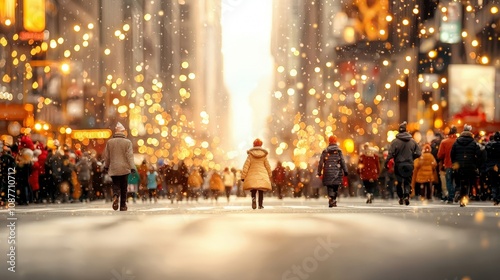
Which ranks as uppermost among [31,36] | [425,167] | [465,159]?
[31,36]

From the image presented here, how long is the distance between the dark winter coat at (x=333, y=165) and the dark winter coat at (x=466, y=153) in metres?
2.61

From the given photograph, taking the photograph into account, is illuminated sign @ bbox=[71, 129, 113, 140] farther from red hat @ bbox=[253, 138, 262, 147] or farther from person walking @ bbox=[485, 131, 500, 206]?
person walking @ bbox=[485, 131, 500, 206]

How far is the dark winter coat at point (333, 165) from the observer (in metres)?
23.1

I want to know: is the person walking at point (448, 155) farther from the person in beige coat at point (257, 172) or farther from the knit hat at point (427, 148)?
the person in beige coat at point (257, 172)

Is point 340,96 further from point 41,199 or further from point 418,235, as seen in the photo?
point 418,235

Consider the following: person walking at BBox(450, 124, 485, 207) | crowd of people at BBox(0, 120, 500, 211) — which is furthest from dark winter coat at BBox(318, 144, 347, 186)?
person walking at BBox(450, 124, 485, 207)

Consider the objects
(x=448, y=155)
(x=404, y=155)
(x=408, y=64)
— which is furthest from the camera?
(x=408, y=64)

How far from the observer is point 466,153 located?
875 inches

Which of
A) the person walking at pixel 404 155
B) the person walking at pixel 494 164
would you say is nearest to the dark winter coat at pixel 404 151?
the person walking at pixel 404 155

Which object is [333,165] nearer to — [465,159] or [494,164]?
[465,159]

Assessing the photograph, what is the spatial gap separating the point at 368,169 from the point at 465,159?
6207mm

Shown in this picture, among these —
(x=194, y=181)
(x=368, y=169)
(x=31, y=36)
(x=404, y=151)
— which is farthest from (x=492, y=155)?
(x=31, y=36)

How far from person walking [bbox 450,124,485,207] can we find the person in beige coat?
428 centimetres

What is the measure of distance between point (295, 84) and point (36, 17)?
154m
